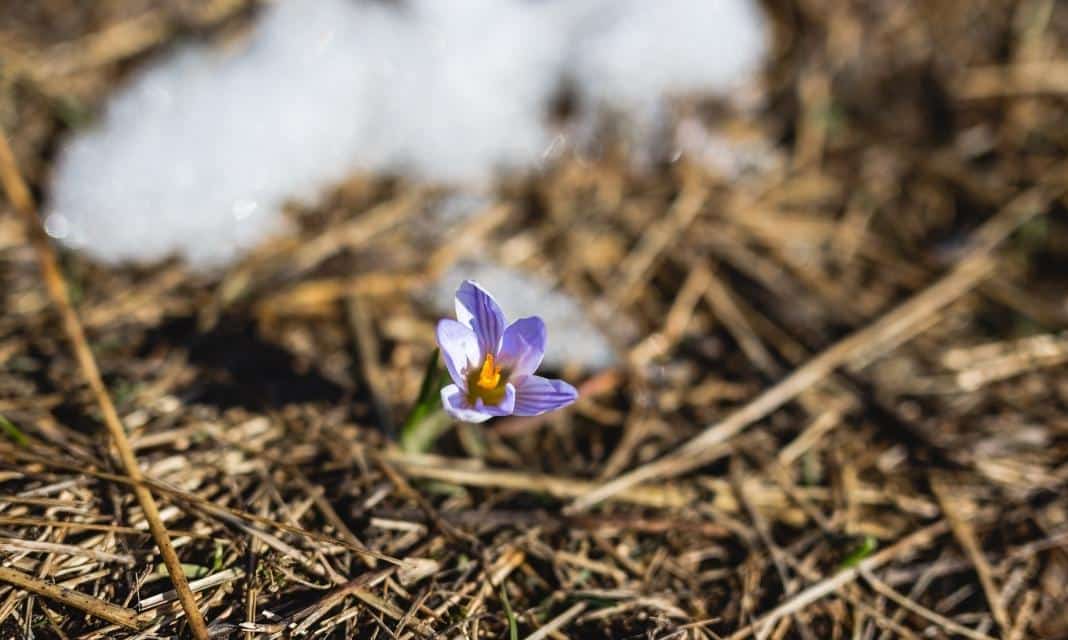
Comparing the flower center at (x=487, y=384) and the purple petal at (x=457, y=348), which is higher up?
the purple petal at (x=457, y=348)

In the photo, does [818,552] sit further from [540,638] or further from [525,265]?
[525,265]

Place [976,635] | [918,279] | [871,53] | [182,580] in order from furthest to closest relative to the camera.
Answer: [871,53]
[918,279]
[976,635]
[182,580]

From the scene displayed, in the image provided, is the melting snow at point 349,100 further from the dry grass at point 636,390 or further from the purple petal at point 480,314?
the purple petal at point 480,314

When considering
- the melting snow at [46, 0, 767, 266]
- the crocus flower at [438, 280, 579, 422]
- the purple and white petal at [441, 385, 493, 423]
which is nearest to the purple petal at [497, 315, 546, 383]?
the crocus flower at [438, 280, 579, 422]

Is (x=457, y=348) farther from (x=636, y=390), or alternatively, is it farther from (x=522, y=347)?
(x=636, y=390)

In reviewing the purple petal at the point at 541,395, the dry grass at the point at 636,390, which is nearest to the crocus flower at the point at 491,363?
the purple petal at the point at 541,395

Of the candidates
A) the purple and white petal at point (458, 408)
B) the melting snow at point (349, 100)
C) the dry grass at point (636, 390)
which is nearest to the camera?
the purple and white petal at point (458, 408)

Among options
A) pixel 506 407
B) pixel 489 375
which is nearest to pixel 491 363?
pixel 489 375

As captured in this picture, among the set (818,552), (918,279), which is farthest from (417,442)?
(918,279)
